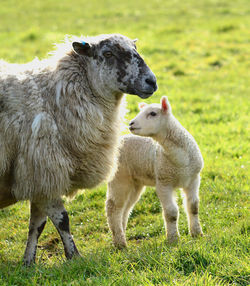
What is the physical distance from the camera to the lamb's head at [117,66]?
4852 millimetres

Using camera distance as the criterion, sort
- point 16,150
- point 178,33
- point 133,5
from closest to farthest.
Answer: point 16,150 < point 178,33 < point 133,5

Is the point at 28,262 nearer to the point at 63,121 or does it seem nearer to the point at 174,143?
the point at 63,121

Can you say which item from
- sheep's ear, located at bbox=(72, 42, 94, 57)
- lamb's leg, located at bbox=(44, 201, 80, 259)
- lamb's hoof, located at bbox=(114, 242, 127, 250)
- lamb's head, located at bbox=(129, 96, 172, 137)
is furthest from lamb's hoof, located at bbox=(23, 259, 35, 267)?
sheep's ear, located at bbox=(72, 42, 94, 57)

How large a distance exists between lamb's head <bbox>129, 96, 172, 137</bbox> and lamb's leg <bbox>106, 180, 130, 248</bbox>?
78cm

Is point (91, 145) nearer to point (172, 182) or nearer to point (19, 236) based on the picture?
point (172, 182)

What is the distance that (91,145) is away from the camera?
499 centimetres

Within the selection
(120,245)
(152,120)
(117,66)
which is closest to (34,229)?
(120,245)

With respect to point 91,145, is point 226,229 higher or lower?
lower

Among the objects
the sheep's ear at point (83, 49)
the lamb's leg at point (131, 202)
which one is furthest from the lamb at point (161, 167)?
the sheep's ear at point (83, 49)

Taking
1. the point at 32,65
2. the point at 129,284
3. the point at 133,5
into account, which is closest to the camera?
the point at 129,284

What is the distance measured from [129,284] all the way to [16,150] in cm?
176

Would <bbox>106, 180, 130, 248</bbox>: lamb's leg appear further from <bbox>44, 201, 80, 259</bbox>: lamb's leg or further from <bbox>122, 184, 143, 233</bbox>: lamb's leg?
<bbox>44, 201, 80, 259</bbox>: lamb's leg

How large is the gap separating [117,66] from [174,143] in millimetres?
1025

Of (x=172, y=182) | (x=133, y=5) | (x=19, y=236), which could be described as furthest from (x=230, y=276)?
(x=133, y=5)
